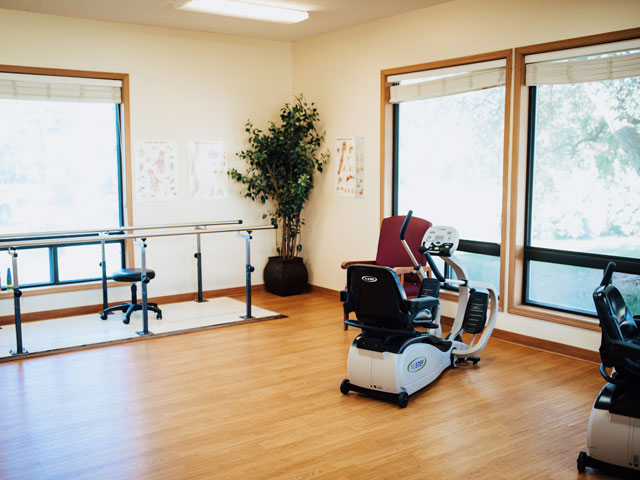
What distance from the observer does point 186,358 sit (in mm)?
4867

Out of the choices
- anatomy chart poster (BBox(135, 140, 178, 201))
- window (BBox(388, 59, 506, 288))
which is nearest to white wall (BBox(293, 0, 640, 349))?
window (BBox(388, 59, 506, 288))

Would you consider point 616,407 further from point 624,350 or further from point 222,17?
point 222,17

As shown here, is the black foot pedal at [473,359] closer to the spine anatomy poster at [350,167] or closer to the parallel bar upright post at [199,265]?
the spine anatomy poster at [350,167]

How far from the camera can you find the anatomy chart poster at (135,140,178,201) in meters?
6.50

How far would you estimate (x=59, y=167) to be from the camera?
20.2 feet

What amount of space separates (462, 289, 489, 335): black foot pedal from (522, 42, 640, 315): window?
75 centimetres

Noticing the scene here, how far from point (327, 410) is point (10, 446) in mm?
1745

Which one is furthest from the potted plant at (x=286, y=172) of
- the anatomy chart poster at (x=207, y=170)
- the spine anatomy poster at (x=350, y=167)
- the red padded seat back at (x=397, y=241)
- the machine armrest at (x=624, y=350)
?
the machine armrest at (x=624, y=350)

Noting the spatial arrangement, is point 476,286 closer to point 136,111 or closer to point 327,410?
point 327,410

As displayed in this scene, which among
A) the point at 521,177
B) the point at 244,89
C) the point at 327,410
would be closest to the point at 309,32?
the point at 244,89

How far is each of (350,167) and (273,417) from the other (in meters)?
3.57

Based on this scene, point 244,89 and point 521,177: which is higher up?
point 244,89

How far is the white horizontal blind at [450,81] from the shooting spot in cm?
523

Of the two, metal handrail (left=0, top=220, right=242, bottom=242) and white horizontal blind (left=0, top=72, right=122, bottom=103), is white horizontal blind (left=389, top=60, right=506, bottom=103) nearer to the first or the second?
metal handrail (left=0, top=220, right=242, bottom=242)
